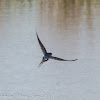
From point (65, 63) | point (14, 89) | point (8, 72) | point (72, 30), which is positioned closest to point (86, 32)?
point (72, 30)

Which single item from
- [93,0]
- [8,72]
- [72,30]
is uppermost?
[8,72]

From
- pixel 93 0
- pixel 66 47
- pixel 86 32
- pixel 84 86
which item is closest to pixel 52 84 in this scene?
pixel 84 86

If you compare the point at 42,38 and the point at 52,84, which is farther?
the point at 42,38

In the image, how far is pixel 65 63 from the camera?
54.2 feet

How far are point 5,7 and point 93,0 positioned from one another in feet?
16.3

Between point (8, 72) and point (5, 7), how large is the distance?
1356 centimetres

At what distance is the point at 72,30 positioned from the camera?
21.6 meters

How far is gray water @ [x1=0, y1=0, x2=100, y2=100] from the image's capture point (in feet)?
45.3

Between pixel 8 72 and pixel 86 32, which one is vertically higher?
pixel 8 72

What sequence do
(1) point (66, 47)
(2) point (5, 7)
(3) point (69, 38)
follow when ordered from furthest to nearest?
1. (2) point (5, 7)
2. (3) point (69, 38)
3. (1) point (66, 47)

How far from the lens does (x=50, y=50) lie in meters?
18.5

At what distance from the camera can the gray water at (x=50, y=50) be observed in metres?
13.8

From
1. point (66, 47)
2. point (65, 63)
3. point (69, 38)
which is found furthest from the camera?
point (69, 38)

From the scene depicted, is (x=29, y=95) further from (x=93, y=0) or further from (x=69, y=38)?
(x=93, y=0)
